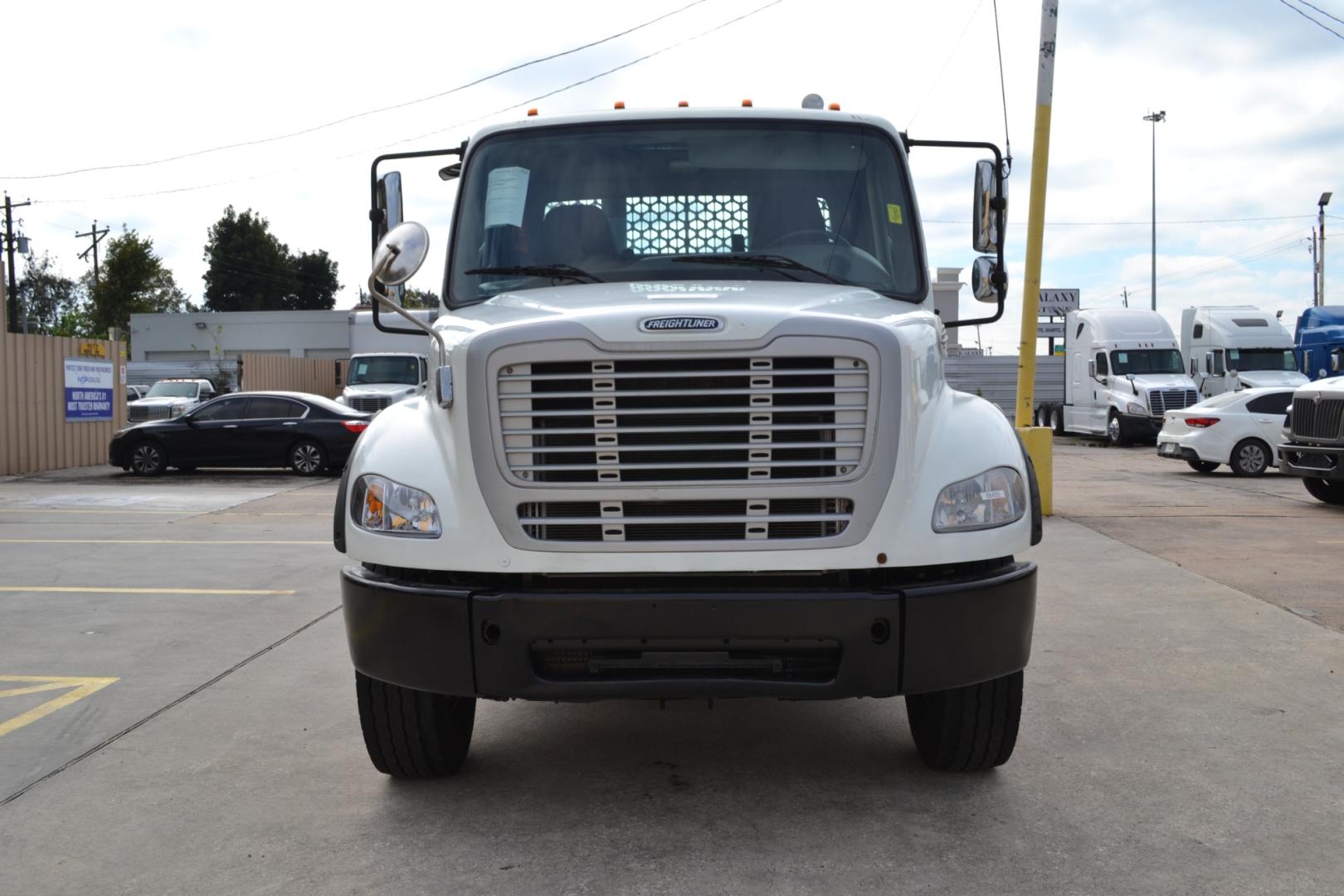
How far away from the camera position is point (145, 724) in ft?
17.7

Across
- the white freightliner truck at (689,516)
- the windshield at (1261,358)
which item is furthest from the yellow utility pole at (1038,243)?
the windshield at (1261,358)

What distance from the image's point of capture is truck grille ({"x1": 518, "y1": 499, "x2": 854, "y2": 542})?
12.8ft

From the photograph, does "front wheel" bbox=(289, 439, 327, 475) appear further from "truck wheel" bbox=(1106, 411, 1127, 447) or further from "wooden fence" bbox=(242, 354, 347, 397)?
"truck wheel" bbox=(1106, 411, 1127, 447)

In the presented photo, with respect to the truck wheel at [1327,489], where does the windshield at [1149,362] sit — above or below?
above

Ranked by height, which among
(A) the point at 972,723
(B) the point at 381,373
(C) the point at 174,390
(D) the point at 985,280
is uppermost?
(D) the point at 985,280

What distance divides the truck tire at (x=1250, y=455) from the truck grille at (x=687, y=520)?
58.1 feet

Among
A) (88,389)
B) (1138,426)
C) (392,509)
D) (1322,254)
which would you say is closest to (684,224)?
(392,509)

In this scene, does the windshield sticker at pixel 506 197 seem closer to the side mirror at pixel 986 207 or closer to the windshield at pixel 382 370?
the side mirror at pixel 986 207

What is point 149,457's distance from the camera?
20.2 metres

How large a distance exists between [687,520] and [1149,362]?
2706 centimetres

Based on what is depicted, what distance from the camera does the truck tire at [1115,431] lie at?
28.4m

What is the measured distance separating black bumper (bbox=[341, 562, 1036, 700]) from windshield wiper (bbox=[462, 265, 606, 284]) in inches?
57.0

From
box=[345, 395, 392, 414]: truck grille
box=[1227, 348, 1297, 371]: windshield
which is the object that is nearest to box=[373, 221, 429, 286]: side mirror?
box=[345, 395, 392, 414]: truck grille

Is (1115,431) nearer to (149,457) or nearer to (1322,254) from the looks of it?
(149,457)
